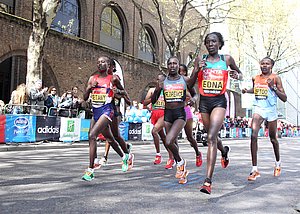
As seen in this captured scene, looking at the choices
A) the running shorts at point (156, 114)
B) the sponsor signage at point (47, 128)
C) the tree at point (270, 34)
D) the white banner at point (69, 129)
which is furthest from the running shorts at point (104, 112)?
the tree at point (270, 34)

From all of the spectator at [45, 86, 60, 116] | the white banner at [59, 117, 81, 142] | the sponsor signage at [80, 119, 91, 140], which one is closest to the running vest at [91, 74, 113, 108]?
the white banner at [59, 117, 81, 142]

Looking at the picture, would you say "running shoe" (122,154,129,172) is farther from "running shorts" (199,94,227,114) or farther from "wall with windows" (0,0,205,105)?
"wall with windows" (0,0,205,105)

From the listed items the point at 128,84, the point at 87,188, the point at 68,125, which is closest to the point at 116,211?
the point at 87,188

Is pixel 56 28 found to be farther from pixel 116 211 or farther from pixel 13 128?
pixel 116 211

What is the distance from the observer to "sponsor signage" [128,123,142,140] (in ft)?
55.5

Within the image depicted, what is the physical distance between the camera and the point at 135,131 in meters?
17.3

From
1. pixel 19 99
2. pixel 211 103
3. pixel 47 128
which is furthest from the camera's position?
pixel 47 128

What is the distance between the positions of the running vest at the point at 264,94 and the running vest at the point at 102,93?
2557 millimetres

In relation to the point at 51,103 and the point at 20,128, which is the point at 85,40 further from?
the point at 20,128

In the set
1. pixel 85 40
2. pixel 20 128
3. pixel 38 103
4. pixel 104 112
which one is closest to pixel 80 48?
pixel 85 40

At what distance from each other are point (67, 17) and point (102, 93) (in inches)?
674

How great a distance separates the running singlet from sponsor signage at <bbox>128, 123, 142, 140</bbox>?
37.3ft

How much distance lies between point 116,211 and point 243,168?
14.3ft

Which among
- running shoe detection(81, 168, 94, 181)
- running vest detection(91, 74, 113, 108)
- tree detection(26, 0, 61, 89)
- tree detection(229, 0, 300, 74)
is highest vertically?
tree detection(229, 0, 300, 74)
